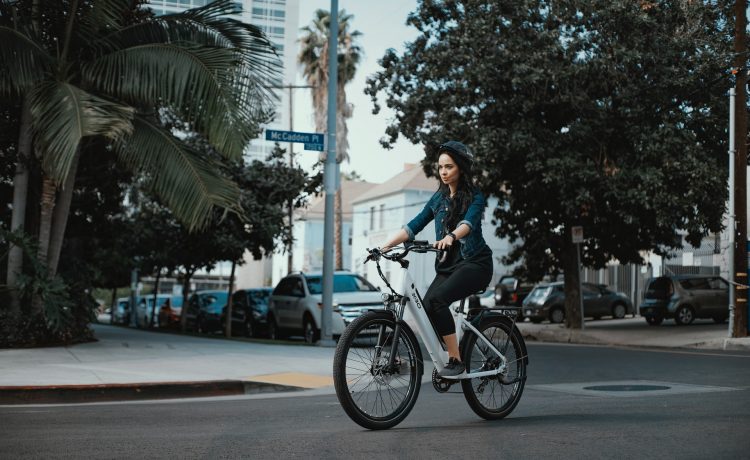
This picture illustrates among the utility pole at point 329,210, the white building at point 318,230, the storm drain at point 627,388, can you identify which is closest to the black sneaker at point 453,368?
the storm drain at point 627,388

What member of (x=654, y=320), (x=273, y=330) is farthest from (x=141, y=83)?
(x=654, y=320)


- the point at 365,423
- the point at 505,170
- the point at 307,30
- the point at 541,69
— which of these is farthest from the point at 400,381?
the point at 307,30

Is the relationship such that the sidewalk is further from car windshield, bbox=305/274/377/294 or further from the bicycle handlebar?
car windshield, bbox=305/274/377/294

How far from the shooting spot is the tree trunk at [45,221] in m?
14.5

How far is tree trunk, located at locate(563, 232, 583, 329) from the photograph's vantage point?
80.3 feet

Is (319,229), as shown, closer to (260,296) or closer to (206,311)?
(206,311)

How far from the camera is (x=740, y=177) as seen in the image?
1888 centimetres

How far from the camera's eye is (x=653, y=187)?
20.5 meters

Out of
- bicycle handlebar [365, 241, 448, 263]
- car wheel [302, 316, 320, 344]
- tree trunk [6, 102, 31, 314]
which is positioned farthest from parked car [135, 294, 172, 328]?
bicycle handlebar [365, 241, 448, 263]

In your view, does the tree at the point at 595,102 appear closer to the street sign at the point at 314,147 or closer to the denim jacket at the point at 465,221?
the street sign at the point at 314,147

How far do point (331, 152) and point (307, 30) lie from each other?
30979 mm

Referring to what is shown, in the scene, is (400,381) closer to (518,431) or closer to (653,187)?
(518,431)

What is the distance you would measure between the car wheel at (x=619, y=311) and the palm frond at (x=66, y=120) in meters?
25.9

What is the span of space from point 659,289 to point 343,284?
12147mm
